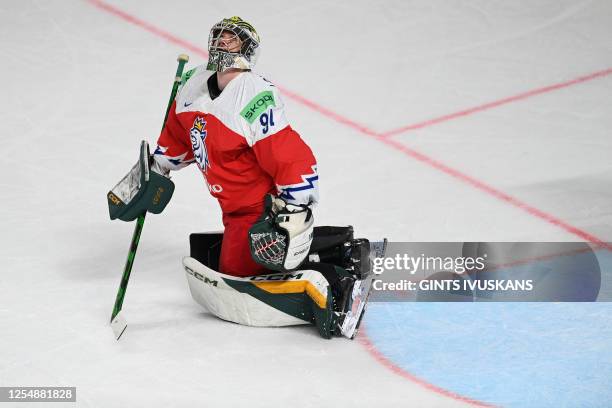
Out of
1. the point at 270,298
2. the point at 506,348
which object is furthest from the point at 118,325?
the point at 506,348

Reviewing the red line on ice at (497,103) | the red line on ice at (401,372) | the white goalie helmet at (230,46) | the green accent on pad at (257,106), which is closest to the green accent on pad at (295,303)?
the red line on ice at (401,372)

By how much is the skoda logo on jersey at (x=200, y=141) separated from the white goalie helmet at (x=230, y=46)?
0.18 m

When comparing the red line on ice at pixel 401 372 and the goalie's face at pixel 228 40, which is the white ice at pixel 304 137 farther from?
the goalie's face at pixel 228 40

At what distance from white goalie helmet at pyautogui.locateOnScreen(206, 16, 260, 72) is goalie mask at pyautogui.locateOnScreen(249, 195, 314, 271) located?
17.7 inches

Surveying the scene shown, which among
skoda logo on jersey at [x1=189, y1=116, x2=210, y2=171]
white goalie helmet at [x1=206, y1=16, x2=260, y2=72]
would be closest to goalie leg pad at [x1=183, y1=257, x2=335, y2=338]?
skoda logo on jersey at [x1=189, y1=116, x2=210, y2=171]

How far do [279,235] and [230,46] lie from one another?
63 cm

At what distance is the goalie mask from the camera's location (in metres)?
3.52

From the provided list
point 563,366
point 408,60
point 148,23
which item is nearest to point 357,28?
point 408,60

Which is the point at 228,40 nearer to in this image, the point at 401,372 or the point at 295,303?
the point at 295,303

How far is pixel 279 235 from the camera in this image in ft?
11.6

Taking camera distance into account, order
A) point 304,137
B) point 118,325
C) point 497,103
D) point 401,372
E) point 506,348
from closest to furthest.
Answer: point 401,372
point 506,348
point 118,325
point 304,137
point 497,103

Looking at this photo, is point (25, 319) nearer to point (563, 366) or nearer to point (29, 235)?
point (29, 235)

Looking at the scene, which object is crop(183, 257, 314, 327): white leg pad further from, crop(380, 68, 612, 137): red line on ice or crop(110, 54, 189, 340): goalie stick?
crop(380, 68, 612, 137): red line on ice

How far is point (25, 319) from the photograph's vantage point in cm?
375
